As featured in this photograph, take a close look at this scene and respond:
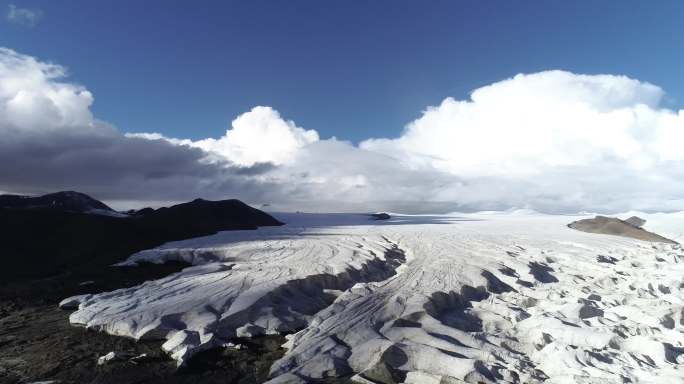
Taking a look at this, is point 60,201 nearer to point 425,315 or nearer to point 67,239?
point 67,239

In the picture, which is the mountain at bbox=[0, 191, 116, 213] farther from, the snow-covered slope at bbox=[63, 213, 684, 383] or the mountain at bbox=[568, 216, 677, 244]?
the mountain at bbox=[568, 216, 677, 244]

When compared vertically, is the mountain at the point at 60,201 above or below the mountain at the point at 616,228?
above

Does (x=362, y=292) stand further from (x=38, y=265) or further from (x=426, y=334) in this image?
(x=38, y=265)

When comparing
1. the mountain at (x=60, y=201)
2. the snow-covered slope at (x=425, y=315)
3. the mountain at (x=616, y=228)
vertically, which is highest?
the mountain at (x=60, y=201)

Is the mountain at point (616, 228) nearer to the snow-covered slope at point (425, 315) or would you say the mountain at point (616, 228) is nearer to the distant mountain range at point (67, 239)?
the snow-covered slope at point (425, 315)

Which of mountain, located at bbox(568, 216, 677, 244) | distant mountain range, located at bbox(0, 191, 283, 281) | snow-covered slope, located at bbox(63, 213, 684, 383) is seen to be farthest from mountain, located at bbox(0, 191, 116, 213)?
mountain, located at bbox(568, 216, 677, 244)

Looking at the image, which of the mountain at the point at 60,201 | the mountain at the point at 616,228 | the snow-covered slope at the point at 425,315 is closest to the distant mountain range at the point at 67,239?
the snow-covered slope at the point at 425,315
